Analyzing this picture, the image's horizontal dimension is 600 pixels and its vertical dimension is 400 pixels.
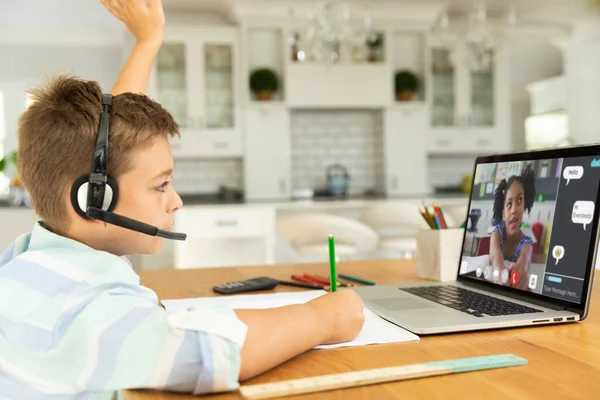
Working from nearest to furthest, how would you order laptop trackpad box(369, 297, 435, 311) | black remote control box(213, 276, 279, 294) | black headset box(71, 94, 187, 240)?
black headset box(71, 94, 187, 240), laptop trackpad box(369, 297, 435, 311), black remote control box(213, 276, 279, 294)

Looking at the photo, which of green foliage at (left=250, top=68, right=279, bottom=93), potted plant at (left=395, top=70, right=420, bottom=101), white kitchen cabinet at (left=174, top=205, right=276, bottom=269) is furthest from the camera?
potted plant at (left=395, top=70, right=420, bottom=101)

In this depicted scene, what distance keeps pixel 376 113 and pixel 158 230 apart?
196 inches

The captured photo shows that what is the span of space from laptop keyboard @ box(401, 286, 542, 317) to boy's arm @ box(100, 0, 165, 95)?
2.34 feet

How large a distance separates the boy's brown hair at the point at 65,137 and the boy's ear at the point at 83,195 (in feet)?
0.04

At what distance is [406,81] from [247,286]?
173 inches

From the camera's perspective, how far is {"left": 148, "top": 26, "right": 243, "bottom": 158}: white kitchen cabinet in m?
5.24

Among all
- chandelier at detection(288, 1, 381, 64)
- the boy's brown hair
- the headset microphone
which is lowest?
the headset microphone

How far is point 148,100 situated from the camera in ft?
2.67

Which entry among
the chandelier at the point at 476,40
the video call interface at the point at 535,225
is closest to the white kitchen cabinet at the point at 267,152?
the chandelier at the point at 476,40

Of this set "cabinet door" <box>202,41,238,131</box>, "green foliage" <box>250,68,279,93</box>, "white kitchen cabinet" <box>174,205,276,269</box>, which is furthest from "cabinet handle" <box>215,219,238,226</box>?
"green foliage" <box>250,68,279,93</box>

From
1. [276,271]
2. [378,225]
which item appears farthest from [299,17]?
[276,271]

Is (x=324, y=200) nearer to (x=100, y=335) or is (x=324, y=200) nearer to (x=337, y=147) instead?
(x=337, y=147)

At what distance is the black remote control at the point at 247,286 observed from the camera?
1245 mm

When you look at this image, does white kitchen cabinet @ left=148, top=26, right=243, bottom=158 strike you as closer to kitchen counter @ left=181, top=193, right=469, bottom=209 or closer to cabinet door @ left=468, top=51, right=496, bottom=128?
kitchen counter @ left=181, top=193, right=469, bottom=209
